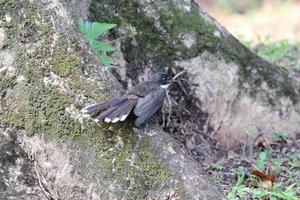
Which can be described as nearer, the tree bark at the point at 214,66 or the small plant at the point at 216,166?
the small plant at the point at 216,166

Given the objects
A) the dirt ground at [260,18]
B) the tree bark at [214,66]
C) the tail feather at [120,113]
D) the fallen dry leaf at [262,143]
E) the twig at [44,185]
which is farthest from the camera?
the dirt ground at [260,18]

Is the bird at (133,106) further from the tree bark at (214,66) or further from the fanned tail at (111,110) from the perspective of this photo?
the tree bark at (214,66)

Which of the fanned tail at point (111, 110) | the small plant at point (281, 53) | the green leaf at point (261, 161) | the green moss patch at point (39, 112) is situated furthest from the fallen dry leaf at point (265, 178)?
the small plant at point (281, 53)

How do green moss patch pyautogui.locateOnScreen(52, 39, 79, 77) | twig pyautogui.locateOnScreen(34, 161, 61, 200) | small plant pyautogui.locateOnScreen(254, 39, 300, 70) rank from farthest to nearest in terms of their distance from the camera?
small plant pyautogui.locateOnScreen(254, 39, 300, 70) < green moss patch pyautogui.locateOnScreen(52, 39, 79, 77) < twig pyautogui.locateOnScreen(34, 161, 61, 200)

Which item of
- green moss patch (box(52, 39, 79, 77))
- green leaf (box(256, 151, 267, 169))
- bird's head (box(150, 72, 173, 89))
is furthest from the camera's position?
green leaf (box(256, 151, 267, 169))

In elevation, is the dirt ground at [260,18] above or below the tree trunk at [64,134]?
below

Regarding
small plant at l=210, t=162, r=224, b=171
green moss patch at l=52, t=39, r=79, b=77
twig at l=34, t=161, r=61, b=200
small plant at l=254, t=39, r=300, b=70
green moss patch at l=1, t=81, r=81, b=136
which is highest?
green moss patch at l=52, t=39, r=79, b=77

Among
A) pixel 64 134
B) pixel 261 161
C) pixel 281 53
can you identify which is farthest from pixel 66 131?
pixel 281 53

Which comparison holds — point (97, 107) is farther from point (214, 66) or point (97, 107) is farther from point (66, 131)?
point (214, 66)

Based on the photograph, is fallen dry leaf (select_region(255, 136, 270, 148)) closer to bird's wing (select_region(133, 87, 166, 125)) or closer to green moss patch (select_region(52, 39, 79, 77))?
bird's wing (select_region(133, 87, 166, 125))

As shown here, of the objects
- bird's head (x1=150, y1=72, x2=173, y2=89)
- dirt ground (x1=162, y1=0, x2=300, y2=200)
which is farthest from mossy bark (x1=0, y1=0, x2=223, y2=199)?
dirt ground (x1=162, y1=0, x2=300, y2=200)
